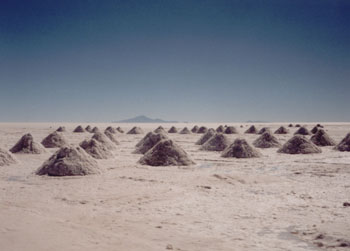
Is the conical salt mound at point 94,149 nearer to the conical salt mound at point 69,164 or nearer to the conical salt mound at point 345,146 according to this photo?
the conical salt mound at point 69,164

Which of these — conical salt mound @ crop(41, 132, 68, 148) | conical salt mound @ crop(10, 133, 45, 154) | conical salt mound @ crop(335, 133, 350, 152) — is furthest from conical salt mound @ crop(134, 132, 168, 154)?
conical salt mound @ crop(335, 133, 350, 152)

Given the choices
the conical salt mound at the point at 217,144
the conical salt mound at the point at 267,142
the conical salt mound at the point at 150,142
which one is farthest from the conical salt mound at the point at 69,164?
the conical salt mound at the point at 267,142

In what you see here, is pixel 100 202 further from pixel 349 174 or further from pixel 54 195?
pixel 349 174

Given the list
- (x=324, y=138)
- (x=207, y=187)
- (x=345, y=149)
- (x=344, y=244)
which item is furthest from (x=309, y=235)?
(x=324, y=138)

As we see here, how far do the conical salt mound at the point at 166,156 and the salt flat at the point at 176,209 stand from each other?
951 millimetres

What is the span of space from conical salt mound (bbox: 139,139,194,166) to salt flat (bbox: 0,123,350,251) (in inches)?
37.4

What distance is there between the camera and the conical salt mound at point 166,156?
44.5 ft

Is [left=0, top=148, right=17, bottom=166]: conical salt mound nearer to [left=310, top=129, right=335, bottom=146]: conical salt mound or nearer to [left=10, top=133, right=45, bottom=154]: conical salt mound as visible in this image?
[left=10, top=133, right=45, bottom=154]: conical salt mound

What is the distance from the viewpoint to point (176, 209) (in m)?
7.20

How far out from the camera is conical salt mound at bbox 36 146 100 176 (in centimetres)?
1093

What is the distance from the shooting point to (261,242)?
525 cm

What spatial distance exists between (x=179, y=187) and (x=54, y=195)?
3096mm

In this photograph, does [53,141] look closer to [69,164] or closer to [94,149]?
[94,149]

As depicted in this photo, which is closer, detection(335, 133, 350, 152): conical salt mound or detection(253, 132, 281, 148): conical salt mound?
detection(335, 133, 350, 152): conical salt mound
